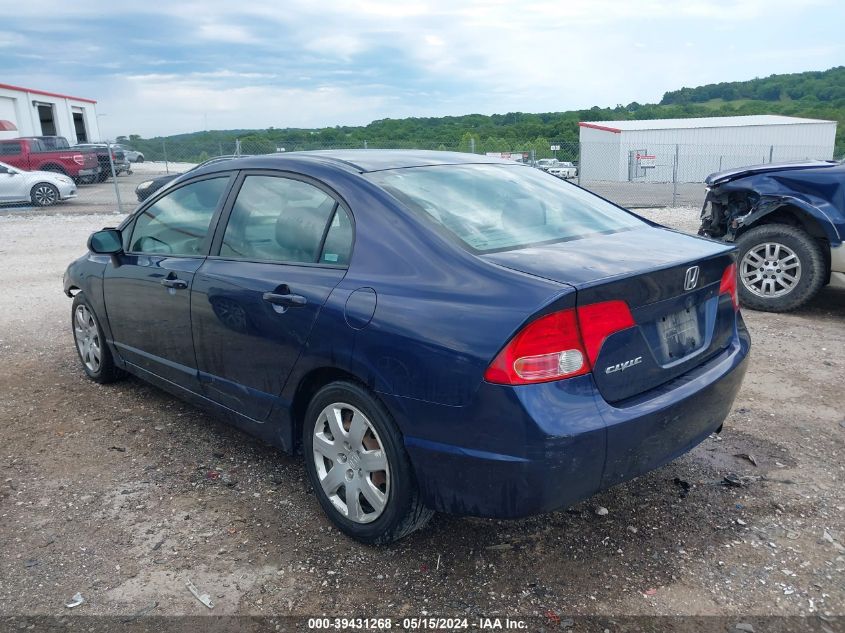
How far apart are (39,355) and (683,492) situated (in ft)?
16.6

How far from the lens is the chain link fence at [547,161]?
67.8 feet

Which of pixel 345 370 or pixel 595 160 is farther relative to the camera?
pixel 595 160

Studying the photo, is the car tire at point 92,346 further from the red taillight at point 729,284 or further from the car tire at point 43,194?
the car tire at point 43,194

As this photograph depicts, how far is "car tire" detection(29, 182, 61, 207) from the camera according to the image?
1883cm

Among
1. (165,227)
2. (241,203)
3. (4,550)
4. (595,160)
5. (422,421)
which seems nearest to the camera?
(422,421)

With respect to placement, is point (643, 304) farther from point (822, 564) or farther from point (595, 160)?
point (595, 160)

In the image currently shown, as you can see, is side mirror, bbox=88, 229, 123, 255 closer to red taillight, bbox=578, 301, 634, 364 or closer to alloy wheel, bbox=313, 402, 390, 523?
alloy wheel, bbox=313, 402, 390, 523

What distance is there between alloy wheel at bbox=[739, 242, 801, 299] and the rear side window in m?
24.1

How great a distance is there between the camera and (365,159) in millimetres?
3365

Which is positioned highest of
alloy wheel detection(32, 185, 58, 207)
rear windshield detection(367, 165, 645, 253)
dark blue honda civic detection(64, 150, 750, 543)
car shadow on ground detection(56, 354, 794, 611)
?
rear windshield detection(367, 165, 645, 253)

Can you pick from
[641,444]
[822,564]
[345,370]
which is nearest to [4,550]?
[345,370]

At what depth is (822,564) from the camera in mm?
2701

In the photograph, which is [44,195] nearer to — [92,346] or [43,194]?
[43,194]

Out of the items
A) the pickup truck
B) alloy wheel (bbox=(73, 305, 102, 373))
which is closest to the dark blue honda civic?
alloy wheel (bbox=(73, 305, 102, 373))
